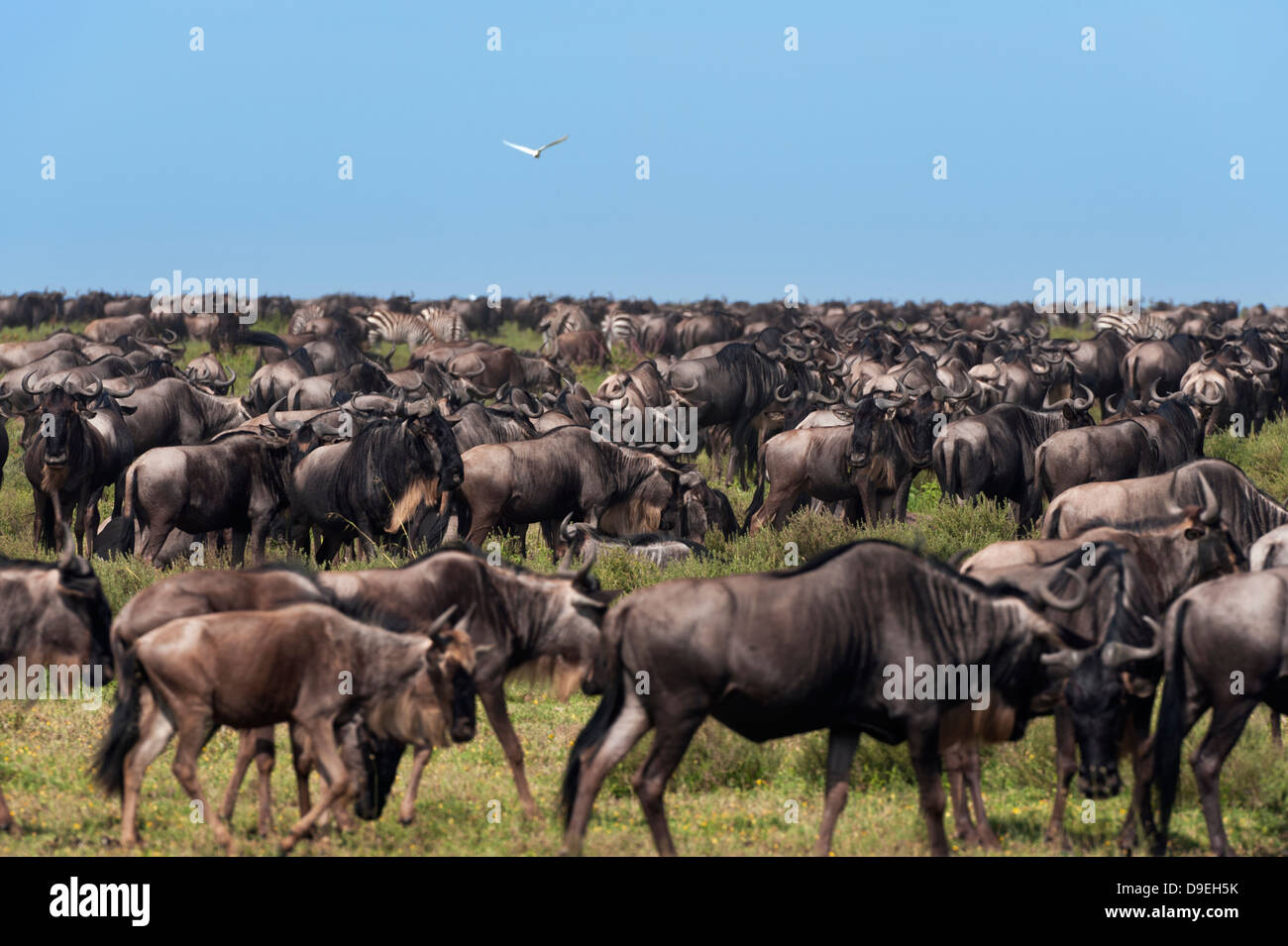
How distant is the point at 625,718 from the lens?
267 inches

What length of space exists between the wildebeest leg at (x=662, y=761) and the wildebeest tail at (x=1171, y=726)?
2.10m

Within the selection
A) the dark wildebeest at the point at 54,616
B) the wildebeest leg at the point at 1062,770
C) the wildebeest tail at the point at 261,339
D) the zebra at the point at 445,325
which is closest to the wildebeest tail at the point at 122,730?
the dark wildebeest at the point at 54,616

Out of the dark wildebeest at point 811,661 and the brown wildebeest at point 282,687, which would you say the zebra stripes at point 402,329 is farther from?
the dark wildebeest at point 811,661

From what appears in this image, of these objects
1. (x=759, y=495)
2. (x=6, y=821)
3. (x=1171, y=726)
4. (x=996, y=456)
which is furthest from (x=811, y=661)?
(x=759, y=495)

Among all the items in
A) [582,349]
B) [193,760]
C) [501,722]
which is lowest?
[501,722]

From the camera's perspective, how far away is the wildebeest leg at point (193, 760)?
677cm

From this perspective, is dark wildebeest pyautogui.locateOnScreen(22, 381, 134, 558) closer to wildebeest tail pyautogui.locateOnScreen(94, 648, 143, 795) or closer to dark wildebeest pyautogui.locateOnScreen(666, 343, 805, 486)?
dark wildebeest pyautogui.locateOnScreen(666, 343, 805, 486)

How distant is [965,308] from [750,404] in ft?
148

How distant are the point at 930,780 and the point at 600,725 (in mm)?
1414

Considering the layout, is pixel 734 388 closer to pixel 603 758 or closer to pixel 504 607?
pixel 504 607

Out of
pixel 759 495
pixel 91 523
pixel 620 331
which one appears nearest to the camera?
pixel 91 523

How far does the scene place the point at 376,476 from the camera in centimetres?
1415
